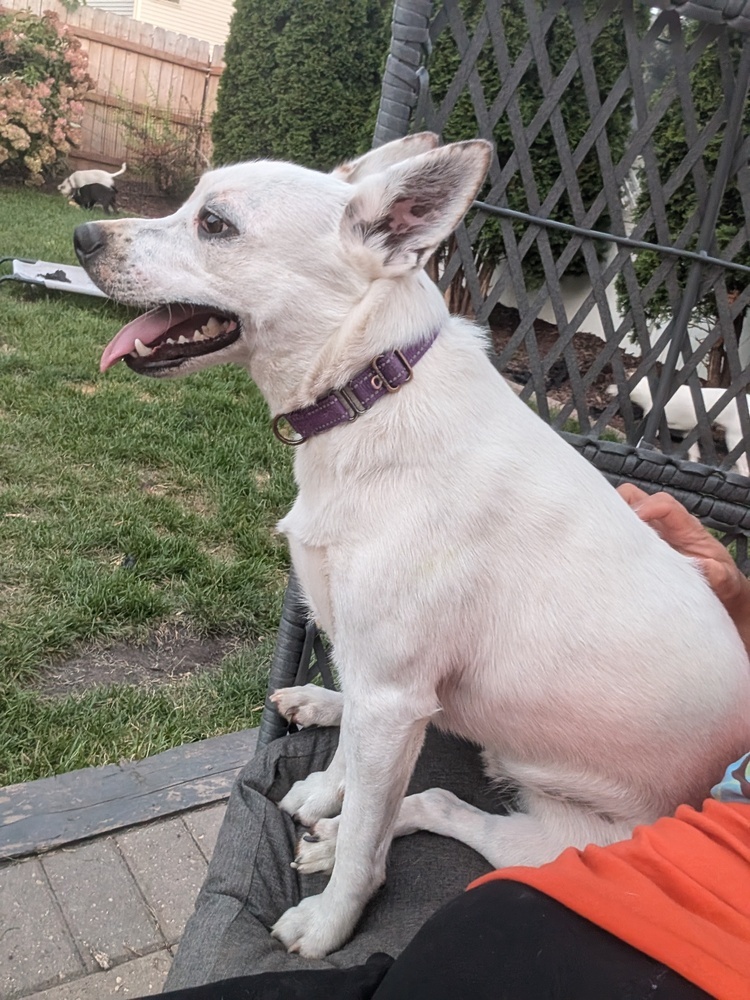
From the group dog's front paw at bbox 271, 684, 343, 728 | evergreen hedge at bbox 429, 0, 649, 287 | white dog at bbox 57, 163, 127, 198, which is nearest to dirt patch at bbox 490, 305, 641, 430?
evergreen hedge at bbox 429, 0, 649, 287

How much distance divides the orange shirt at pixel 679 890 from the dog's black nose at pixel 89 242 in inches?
58.9

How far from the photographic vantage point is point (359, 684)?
1611mm

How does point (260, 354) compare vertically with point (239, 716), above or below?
above

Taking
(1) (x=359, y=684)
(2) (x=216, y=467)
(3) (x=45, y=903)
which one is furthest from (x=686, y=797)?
(2) (x=216, y=467)

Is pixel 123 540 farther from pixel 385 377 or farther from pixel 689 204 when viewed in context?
pixel 689 204

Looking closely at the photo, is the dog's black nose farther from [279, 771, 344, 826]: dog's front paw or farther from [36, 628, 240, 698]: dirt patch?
[36, 628, 240, 698]: dirt patch

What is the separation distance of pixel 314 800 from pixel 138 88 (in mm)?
14122

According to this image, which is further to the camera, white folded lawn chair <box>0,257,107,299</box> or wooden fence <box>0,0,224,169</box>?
wooden fence <box>0,0,224,169</box>

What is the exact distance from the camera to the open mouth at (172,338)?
1.79 m

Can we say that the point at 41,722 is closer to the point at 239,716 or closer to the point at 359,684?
the point at 239,716

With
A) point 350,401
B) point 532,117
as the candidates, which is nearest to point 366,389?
point 350,401

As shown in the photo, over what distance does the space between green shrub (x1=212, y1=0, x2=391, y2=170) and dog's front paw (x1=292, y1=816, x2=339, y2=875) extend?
8.57m

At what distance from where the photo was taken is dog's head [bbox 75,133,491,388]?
5.50 feet

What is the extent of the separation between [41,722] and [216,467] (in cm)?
209
